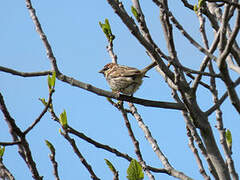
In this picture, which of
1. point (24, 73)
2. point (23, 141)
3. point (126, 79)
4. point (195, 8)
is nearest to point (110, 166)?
point (24, 73)

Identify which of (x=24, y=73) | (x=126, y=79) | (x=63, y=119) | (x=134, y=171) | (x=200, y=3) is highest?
(x=126, y=79)

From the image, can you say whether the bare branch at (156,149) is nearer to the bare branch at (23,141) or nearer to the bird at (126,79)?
the bare branch at (23,141)

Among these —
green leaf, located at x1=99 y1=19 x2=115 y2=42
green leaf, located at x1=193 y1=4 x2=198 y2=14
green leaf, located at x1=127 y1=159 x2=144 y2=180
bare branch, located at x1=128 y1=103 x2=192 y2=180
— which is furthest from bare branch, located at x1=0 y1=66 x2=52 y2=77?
green leaf, located at x1=193 y1=4 x2=198 y2=14

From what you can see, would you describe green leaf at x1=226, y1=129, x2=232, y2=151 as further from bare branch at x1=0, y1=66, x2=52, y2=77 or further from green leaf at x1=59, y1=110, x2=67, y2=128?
bare branch at x1=0, y1=66, x2=52, y2=77

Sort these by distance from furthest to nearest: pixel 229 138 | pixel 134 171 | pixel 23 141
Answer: pixel 229 138
pixel 134 171
pixel 23 141

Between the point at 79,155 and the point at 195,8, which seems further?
the point at 195,8

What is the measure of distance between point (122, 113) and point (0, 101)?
217 cm

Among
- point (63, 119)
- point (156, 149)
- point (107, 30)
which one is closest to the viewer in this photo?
point (63, 119)

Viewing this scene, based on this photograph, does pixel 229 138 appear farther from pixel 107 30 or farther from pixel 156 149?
pixel 107 30

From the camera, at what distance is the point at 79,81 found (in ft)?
12.2

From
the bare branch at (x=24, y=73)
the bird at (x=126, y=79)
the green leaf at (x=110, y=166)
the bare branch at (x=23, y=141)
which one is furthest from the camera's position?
the bird at (x=126, y=79)

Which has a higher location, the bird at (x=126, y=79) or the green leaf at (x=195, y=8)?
the bird at (x=126, y=79)

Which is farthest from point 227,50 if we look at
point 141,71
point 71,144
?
point 141,71

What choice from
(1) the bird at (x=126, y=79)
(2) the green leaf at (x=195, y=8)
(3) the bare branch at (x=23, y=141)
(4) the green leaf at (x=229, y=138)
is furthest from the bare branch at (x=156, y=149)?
(1) the bird at (x=126, y=79)
